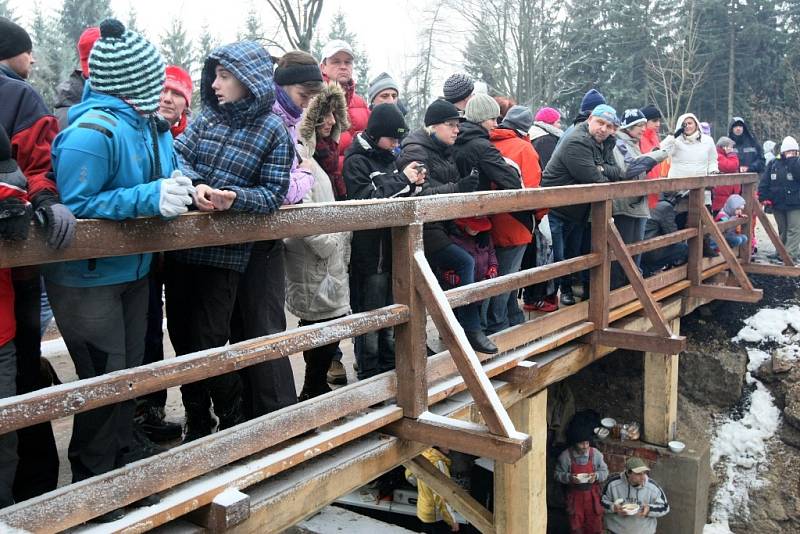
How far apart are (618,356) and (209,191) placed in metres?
6.58

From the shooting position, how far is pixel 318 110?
3.78 m

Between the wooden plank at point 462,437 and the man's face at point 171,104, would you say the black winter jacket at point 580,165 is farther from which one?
the man's face at point 171,104

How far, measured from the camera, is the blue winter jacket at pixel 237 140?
2801 mm

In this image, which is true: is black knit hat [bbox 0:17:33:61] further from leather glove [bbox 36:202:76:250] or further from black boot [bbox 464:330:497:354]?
black boot [bbox 464:330:497:354]

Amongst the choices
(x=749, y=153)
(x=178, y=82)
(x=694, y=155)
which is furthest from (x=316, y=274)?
(x=749, y=153)

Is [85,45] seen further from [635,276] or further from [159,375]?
[635,276]

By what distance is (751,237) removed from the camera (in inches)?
354

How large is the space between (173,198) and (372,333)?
213 centimetres

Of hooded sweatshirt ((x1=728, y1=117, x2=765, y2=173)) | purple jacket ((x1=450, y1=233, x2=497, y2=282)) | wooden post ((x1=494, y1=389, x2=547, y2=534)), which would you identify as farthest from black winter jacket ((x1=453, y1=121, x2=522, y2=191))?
hooded sweatshirt ((x1=728, y1=117, x2=765, y2=173))

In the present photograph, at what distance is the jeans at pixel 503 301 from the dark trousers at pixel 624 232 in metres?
1.52

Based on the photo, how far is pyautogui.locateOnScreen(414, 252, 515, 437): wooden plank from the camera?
3.06 metres

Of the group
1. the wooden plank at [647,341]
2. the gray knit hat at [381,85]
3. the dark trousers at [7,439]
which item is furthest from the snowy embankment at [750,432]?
the dark trousers at [7,439]

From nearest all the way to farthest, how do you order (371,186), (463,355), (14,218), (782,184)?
(14,218), (463,355), (371,186), (782,184)

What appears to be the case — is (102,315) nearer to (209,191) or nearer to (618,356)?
(209,191)
